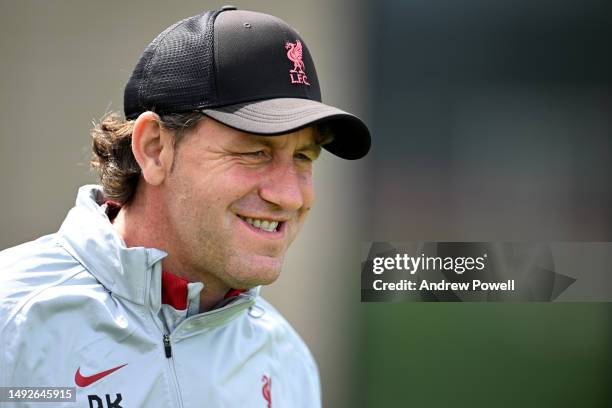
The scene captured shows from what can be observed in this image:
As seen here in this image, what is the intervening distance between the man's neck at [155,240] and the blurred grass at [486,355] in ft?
4.44

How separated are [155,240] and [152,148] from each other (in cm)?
21

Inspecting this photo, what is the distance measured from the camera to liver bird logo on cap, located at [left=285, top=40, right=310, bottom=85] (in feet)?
5.61

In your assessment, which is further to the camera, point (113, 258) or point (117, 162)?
point (117, 162)

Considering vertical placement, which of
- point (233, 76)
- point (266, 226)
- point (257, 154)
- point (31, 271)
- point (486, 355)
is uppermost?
point (233, 76)

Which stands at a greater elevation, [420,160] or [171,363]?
[420,160]

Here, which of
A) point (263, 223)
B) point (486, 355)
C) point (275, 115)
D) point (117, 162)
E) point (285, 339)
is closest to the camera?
point (275, 115)

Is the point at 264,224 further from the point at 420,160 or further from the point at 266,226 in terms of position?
the point at 420,160

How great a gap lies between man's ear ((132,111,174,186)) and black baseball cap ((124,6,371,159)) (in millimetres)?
35

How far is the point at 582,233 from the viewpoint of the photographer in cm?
313

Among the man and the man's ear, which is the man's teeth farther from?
the man's ear

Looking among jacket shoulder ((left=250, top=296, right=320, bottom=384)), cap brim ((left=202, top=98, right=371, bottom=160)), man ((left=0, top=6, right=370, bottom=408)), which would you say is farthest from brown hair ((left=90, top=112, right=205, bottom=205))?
jacket shoulder ((left=250, top=296, right=320, bottom=384))

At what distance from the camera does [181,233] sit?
5.60ft
